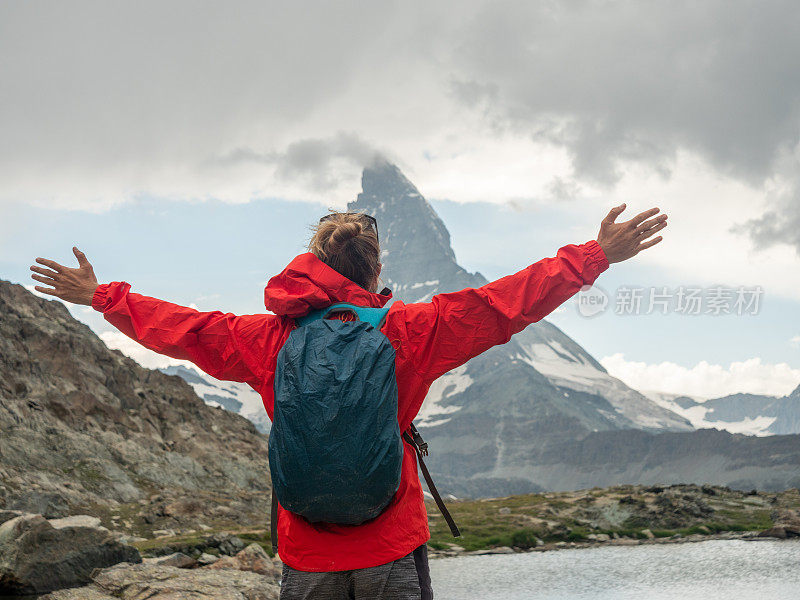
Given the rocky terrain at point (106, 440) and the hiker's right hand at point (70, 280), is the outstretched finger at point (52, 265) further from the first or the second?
the rocky terrain at point (106, 440)

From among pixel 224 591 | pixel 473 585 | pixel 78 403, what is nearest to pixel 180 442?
pixel 78 403

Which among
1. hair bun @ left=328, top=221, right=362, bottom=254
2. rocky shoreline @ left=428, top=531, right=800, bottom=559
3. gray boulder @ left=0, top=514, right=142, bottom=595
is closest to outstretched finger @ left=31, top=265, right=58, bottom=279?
hair bun @ left=328, top=221, right=362, bottom=254

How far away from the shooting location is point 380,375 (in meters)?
4.19

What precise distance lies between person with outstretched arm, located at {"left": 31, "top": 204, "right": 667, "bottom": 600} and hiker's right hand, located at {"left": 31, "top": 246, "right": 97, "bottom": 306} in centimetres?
40

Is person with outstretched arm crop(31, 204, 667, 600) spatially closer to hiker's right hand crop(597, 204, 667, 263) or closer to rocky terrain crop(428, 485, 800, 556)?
hiker's right hand crop(597, 204, 667, 263)

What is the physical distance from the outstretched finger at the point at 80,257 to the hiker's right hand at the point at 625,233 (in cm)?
380

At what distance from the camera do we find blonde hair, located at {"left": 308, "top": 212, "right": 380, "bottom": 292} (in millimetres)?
4828

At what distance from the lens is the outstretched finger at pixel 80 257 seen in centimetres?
557

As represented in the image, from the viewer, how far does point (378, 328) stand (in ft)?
14.9

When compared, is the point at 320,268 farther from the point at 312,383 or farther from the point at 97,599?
the point at 97,599

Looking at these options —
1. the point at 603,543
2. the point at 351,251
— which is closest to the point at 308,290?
the point at 351,251

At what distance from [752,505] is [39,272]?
224ft

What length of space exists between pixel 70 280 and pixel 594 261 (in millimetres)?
3818

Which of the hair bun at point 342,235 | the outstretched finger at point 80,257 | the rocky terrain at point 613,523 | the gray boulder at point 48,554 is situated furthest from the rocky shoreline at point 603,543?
the hair bun at point 342,235
